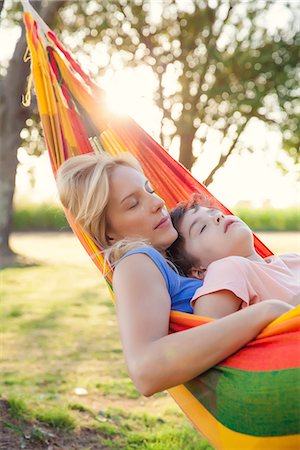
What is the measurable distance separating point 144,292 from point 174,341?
14cm

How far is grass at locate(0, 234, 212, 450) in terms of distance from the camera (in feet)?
8.99

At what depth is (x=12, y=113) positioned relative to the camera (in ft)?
27.2

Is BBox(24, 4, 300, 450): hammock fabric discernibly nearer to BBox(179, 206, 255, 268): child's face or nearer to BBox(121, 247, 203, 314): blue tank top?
BBox(121, 247, 203, 314): blue tank top

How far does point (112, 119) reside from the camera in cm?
274

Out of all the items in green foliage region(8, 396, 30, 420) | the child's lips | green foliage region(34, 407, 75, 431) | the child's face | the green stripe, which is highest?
the child's lips

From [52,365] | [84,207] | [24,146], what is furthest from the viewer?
[24,146]

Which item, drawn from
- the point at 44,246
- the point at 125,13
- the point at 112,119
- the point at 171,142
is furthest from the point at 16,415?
the point at 44,246

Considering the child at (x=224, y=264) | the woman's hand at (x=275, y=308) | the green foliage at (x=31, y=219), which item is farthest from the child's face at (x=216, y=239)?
the green foliage at (x=31, y=219)

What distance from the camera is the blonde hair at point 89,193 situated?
1855 millimetres

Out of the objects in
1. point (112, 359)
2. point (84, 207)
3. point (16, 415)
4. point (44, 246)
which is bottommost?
point (44, 246)

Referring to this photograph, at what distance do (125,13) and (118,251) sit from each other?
29.8ft

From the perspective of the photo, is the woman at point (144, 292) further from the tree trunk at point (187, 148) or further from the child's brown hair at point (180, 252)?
the tree trunk at point (187, 148)

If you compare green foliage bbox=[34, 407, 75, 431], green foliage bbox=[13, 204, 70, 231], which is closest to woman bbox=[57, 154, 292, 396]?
green foliage bbox=[34, 407, 75, 431]

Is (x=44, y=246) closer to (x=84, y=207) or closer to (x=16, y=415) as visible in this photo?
(x=16, y=415)
